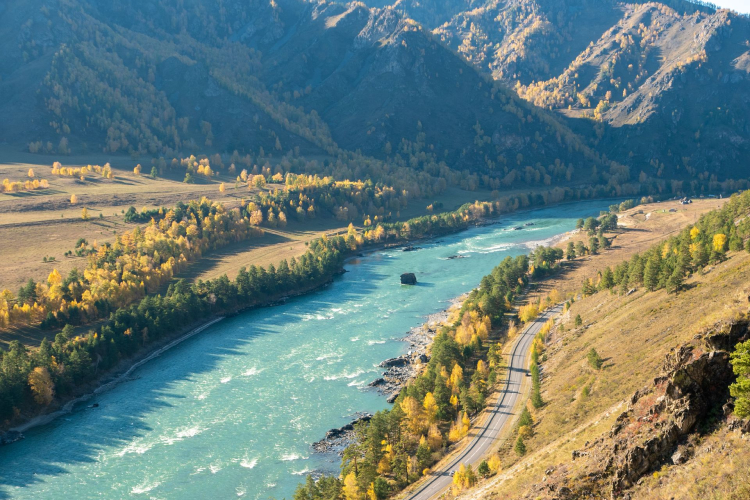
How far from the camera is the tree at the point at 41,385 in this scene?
302 ft

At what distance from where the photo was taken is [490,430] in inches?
2837

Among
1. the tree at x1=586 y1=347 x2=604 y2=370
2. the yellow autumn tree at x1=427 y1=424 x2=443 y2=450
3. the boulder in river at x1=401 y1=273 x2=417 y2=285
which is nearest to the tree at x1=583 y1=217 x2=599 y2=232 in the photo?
the boulder in river at x1=401 y1=273 x2=417 y2=285

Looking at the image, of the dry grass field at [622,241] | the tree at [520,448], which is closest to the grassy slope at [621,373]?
the tree at [520,448]

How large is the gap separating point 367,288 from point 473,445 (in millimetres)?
88066

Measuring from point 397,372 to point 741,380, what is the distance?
71.3 meters

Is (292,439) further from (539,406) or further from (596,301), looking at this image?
(596,301)

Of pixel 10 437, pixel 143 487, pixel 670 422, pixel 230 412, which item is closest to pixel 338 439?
A: pixel 230 412

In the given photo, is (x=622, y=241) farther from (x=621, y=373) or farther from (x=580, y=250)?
(x=621, y=373)

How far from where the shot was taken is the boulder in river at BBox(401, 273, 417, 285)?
509ft

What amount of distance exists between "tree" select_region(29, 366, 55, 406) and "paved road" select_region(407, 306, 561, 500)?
203 ft

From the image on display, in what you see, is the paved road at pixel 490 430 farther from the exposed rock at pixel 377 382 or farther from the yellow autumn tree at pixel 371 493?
the exposed rock at pixel 377 382

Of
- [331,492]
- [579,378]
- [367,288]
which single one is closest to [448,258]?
[367,288]

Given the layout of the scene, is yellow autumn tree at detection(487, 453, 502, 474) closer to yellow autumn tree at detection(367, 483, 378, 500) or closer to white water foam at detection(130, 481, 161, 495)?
yellow autumn tree at detection(367, 483, 378, 500)

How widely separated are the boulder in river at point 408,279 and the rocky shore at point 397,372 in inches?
786
